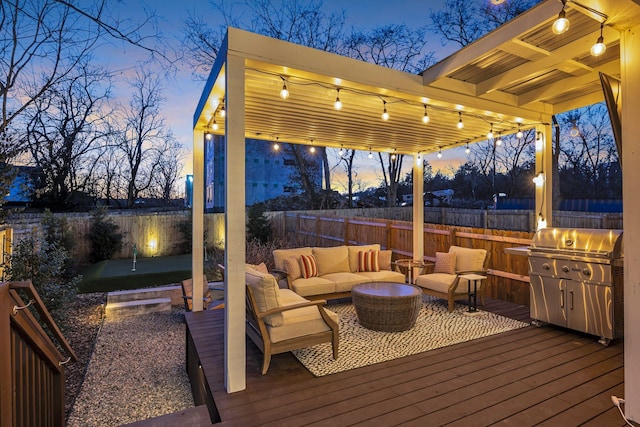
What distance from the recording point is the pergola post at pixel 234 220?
116 inches

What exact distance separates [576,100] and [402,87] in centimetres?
317

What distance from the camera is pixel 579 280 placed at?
4.07 metres

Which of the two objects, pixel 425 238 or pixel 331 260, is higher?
pixel 425 238

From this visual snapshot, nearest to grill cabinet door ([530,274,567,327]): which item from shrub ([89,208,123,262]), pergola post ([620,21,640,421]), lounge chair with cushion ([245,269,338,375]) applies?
pergola post ([620,21,640,421])

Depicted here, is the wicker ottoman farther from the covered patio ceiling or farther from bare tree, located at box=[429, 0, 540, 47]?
bare tree, located at box=[429, 0, 540, 47]

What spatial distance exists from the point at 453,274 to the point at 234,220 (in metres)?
4.25

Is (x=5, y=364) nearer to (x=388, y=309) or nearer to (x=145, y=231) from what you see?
(x=388, y=309)

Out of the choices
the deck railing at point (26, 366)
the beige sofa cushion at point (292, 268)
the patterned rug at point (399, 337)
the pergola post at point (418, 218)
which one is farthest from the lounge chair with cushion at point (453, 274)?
the deck railing at point (26, 366)

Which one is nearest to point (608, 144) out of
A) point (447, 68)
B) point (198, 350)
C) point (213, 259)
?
point (447, 68)

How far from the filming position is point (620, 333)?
4.01 metres

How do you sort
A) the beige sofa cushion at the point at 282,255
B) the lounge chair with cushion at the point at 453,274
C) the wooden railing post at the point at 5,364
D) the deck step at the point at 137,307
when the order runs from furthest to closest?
the deck step at the point at 137,307, the beige sofa cushion at the point at 282,255, the lounge chair with cushion at the point at 453,274, the wooden railing post at the point at 5,364

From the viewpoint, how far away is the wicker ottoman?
4340mm

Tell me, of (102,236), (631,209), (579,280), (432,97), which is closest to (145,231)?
(102,236)

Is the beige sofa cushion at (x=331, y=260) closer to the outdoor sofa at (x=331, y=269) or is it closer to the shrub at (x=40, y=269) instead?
the outdoor sofa at (x=331, y=269)
